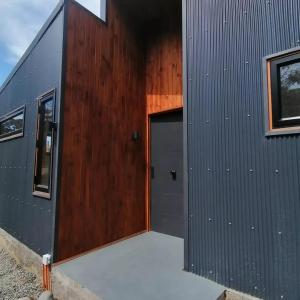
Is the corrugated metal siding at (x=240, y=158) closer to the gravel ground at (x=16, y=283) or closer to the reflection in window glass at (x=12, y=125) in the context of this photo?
the gravel ground at (x=16, y=283)

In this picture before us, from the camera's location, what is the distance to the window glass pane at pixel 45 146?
3340mm

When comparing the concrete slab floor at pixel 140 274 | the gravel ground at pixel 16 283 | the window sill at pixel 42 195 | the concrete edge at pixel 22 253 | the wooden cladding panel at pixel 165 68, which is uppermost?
the wooden cladding panel at pixel 165 68

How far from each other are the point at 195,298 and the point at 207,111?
1.70 m

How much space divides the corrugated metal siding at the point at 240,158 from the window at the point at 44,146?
6.04ft

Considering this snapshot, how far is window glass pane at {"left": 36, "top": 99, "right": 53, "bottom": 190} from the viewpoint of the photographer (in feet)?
11.0

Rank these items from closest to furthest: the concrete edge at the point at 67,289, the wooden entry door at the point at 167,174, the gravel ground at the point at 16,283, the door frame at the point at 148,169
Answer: the concrete edge at the point at 67,289, the gravel ground at the point at 16,283, the wooden entry door at the point at 167,174, the door frame at the point at 148,169

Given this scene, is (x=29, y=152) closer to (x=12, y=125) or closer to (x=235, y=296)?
(x=12, y=125)

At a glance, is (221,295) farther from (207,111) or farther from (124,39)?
(124,39)

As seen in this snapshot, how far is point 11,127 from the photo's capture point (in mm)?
5160

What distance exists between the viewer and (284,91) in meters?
2.05

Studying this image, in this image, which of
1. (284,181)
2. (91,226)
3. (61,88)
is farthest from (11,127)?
(284,181)

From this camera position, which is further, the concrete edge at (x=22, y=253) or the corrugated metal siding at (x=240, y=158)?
the concrete edge at (x=22, y=253)

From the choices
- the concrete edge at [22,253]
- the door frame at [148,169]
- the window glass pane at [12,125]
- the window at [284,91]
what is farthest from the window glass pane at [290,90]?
the window glass pane at [12,125]

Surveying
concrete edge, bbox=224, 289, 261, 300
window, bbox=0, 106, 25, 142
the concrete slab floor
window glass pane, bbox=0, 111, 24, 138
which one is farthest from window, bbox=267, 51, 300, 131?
window glass pane, bbox=0, 111, 24, 138
